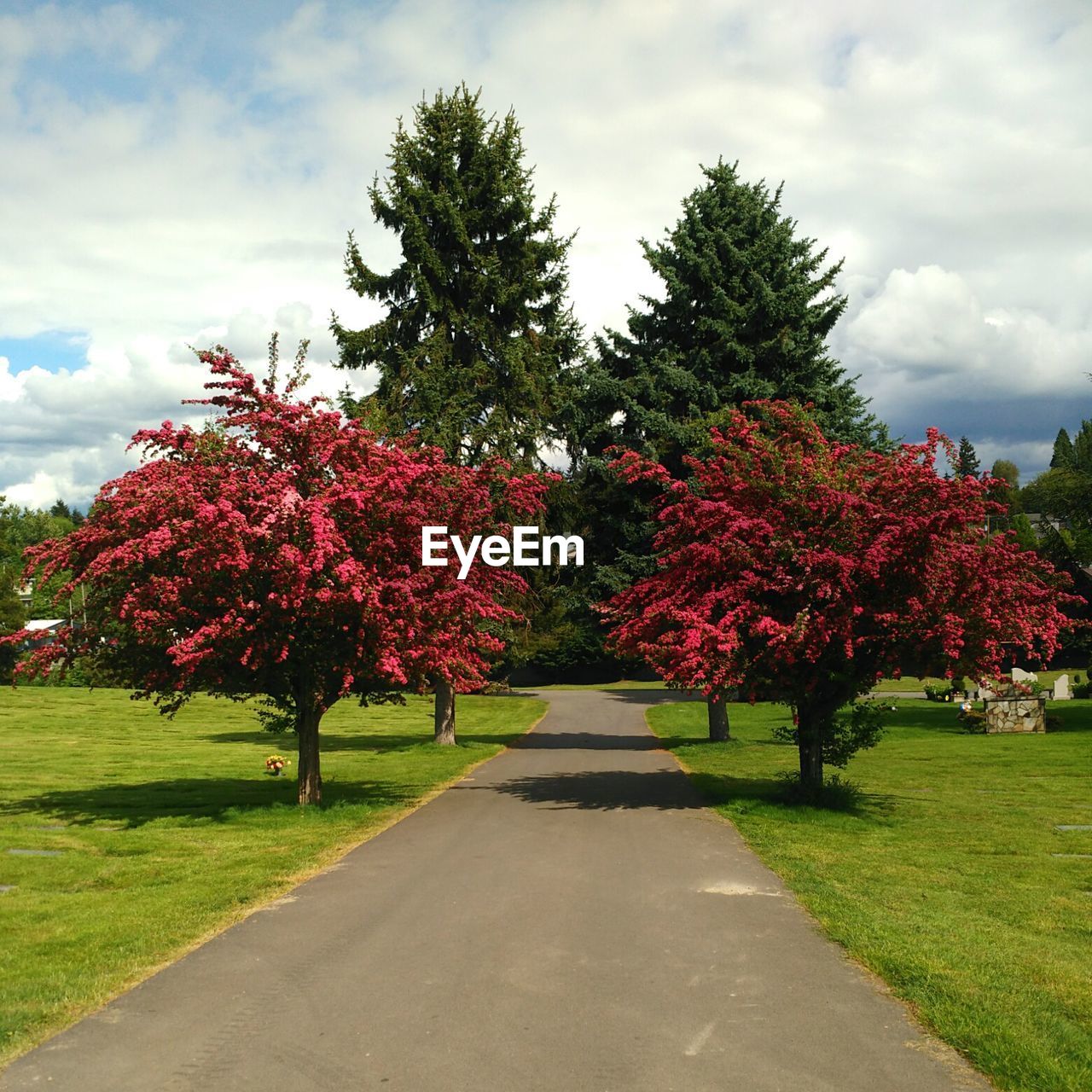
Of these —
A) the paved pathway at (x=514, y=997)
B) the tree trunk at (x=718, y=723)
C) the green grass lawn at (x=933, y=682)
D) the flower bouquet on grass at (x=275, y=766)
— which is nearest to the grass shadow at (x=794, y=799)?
the paved pathway at (x=514, y=997)

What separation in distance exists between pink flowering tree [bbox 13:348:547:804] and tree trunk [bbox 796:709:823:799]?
4930 millimetres

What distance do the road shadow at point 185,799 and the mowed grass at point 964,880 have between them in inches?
237

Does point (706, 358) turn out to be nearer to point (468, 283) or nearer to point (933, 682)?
point (468, 283)

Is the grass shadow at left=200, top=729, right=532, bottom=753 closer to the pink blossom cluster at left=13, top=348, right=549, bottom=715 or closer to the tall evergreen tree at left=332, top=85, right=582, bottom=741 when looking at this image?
the tall evergreen tree at left=332, top=85, right=582, bottom=741

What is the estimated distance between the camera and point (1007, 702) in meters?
30.6

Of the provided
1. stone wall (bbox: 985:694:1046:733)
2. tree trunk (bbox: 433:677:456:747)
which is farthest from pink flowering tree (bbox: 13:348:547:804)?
stone wall (bbox: 985:694:1046:733)

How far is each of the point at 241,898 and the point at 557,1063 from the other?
5080 mm

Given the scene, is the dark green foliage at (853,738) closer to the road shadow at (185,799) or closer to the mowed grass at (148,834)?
the mowed grass at (148,834)

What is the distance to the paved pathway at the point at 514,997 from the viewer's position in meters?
5.57

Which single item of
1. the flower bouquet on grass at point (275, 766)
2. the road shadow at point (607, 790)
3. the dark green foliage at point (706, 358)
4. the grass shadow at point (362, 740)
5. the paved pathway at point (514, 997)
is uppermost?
the dark green foliage at point (706, 358)

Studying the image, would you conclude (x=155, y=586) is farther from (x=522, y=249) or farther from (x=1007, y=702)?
(x=1007, y=702)

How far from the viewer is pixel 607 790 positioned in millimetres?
18297

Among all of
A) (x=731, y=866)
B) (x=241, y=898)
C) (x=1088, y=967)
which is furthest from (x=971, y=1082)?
(x=241, y=898)

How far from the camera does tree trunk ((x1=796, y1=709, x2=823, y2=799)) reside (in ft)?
53.6
